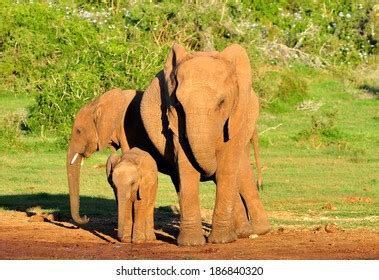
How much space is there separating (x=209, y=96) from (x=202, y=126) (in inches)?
9.2

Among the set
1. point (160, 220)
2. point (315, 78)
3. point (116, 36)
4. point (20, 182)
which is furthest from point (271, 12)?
point (160, 220)

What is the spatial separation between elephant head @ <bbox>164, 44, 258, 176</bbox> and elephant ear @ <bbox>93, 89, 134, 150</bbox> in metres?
1.32

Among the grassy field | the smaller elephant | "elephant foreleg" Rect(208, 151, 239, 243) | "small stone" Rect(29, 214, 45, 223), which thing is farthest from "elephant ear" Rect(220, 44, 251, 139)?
"small stone" Rect(29, 214, 45, 223)

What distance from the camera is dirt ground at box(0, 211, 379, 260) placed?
9984mm

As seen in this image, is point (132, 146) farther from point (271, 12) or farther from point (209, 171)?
point (271, 12)

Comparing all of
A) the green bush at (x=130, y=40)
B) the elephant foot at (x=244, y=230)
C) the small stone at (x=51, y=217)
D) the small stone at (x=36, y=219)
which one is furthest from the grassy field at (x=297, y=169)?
the elephant foot at (x=244, y=230)

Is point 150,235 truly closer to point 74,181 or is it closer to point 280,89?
point 74,181

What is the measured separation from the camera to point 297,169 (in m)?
17.6

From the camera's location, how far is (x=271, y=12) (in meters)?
27.3

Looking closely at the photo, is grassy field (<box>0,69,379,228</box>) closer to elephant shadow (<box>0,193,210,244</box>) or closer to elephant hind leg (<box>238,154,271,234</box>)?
elephant shadow (<box>0,193,210,244</box>)

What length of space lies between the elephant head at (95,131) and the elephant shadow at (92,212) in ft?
1.22

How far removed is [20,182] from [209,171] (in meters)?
6.18

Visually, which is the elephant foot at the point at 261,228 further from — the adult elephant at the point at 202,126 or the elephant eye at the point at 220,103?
the elephant eye at the point at 220,103

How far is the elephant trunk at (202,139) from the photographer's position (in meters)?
10.1
